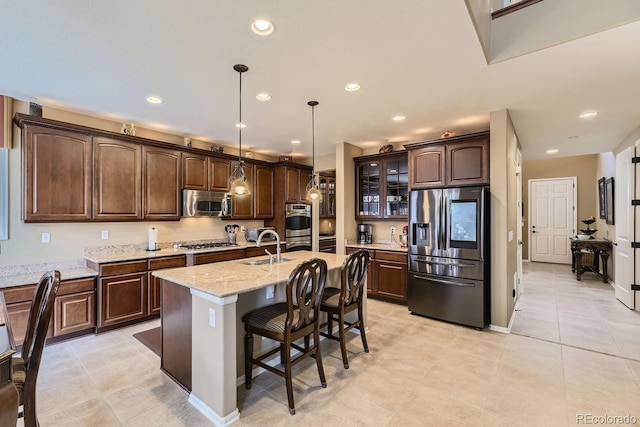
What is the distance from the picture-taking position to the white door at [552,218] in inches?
309

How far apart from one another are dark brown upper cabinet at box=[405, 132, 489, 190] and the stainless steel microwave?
120 inches

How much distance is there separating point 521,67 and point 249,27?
228 cm

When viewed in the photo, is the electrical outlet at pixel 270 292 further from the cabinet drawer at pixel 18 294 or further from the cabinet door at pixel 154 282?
the cabinet drawer at pixel 18 294

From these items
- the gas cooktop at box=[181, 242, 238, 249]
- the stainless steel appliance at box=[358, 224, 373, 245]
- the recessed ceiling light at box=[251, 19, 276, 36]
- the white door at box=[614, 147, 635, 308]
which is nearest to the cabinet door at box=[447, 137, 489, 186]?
the stainless steel appliance at box=[358, 224, 373, 245]

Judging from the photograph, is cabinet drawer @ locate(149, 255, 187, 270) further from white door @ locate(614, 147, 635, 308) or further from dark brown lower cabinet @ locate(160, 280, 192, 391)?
white door @ locate(614, 147, 635, 308)

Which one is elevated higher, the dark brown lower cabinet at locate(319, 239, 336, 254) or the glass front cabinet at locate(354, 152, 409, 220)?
the glass front cabinet at locate(354, 152, 409, 220)

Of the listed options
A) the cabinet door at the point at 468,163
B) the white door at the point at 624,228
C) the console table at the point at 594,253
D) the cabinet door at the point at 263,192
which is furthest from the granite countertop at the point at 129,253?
the console table at the point at 594,253

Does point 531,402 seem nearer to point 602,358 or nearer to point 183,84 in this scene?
point 602,358

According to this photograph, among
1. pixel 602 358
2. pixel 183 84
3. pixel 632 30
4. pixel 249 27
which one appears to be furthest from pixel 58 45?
pixel 602 358

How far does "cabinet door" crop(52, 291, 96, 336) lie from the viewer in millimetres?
3211

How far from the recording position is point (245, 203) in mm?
5434

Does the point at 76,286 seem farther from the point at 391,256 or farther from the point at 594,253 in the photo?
the point at 594,253

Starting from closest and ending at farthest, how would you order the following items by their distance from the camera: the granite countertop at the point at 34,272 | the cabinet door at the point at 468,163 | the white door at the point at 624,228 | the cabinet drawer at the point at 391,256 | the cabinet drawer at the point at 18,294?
the cabinet drawer at the point at 18,294 < the granite countertop at the point at 34,272 < the cabinet door at the point at 468,163 < the white door at the point at 624,228 < the cabinet drawer at the point at 391,256

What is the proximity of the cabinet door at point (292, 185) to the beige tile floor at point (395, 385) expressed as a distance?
3154 millimetres
